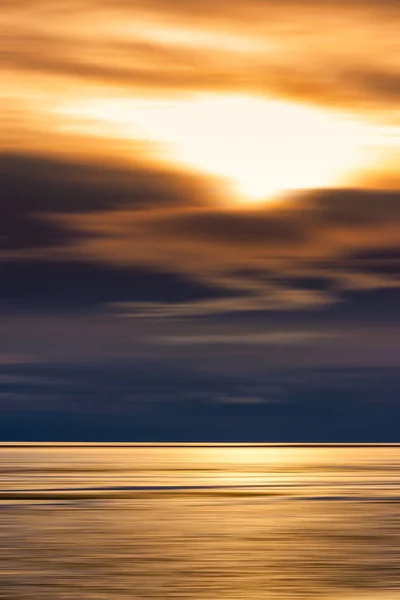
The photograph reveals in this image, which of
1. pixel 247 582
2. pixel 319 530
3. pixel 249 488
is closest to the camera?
pixel 247 582

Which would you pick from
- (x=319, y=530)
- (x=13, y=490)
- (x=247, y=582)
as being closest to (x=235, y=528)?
(x=319, y=530)

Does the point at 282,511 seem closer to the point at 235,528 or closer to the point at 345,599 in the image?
the point at 235,528

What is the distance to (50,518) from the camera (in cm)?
5341

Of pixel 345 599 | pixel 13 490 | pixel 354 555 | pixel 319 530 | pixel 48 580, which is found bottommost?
pixel 345 599

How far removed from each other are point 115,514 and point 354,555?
19.1 meters

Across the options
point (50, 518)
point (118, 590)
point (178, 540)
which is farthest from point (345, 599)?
point (50, 518)

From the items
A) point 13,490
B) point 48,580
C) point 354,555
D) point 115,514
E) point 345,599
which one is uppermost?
point 13,490

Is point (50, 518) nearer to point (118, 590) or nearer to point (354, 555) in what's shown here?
point (354, 555)

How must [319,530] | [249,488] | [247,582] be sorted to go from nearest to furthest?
1. [247,582]
2. [319,530]
3. [249,488]

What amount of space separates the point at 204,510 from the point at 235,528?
11.0 metres

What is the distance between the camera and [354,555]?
39.4m

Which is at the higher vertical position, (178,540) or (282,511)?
(282,511)

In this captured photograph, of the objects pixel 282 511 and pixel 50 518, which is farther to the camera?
pixel 282 511

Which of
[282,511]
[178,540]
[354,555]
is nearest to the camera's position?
[354,555]
